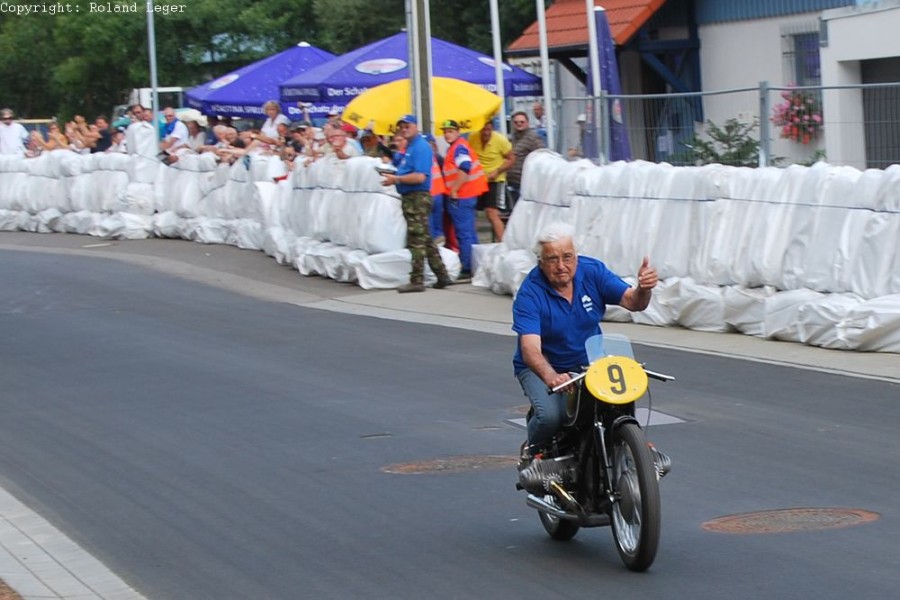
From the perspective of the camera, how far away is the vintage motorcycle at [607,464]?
634 centimetres

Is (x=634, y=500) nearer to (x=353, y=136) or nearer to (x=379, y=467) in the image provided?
(x=379, y=467)

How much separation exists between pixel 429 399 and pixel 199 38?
1505 inches

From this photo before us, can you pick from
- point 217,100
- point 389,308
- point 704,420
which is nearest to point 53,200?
point 217,100

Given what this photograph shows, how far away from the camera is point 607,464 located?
665 centimetres

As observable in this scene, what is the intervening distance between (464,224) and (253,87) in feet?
35.6

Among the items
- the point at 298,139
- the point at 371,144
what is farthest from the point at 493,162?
the point at 298,139

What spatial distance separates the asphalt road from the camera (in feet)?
21.7

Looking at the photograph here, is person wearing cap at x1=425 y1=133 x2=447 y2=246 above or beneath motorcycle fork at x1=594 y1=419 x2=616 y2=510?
above

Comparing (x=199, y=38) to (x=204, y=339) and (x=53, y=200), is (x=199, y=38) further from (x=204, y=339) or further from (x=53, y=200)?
(x=204, y=339)

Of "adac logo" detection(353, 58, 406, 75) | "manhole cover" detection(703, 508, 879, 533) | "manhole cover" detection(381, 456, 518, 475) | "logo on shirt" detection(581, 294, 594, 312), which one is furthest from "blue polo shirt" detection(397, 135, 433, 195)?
"logo on shirt" detection(581, 294, 594, 312)

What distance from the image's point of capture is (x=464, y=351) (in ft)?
44.2

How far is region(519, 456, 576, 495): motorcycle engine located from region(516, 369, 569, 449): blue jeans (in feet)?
0.35

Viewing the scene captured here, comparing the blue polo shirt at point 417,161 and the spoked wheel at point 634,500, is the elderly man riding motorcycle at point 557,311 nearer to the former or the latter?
the spoked wheel at point 634,500

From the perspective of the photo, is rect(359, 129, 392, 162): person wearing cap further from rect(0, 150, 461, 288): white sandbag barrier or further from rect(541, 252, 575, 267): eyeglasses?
rect(541, 252, 575, 267): eyeglasses
